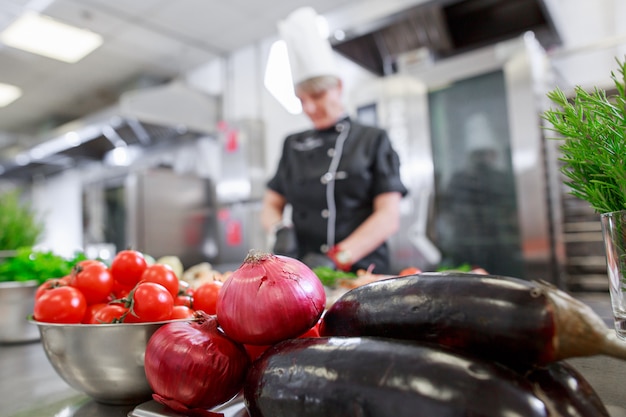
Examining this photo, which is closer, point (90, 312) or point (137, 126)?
point (90, 312)

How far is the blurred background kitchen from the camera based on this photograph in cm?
205

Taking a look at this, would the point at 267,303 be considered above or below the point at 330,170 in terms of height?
below

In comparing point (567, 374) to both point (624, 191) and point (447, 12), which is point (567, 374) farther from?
point (447, 12)

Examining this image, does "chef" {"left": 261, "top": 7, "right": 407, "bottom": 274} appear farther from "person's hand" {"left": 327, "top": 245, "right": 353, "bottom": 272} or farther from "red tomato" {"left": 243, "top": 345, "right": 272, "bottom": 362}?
"red tomato" {"left": 243, "top": 345, "right": 272, "bottom": 362}

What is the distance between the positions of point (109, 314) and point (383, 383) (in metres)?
0.37

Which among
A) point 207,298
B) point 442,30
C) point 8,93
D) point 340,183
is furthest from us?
point 8,93

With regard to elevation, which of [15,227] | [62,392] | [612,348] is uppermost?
[15,227]

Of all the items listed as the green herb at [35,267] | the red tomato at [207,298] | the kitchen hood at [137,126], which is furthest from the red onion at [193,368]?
the kitchen hood at [137,126]

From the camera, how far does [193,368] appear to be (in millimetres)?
392

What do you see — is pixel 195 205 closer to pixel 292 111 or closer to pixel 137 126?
pixel 137 126

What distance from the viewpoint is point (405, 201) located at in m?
2.38

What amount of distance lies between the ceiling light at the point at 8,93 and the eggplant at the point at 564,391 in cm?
558

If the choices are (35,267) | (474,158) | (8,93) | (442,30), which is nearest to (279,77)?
(442,30)

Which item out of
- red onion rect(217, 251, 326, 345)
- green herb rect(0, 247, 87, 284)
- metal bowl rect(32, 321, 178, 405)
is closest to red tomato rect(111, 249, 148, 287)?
metal bowl rect(32, 321, 178, 405)
